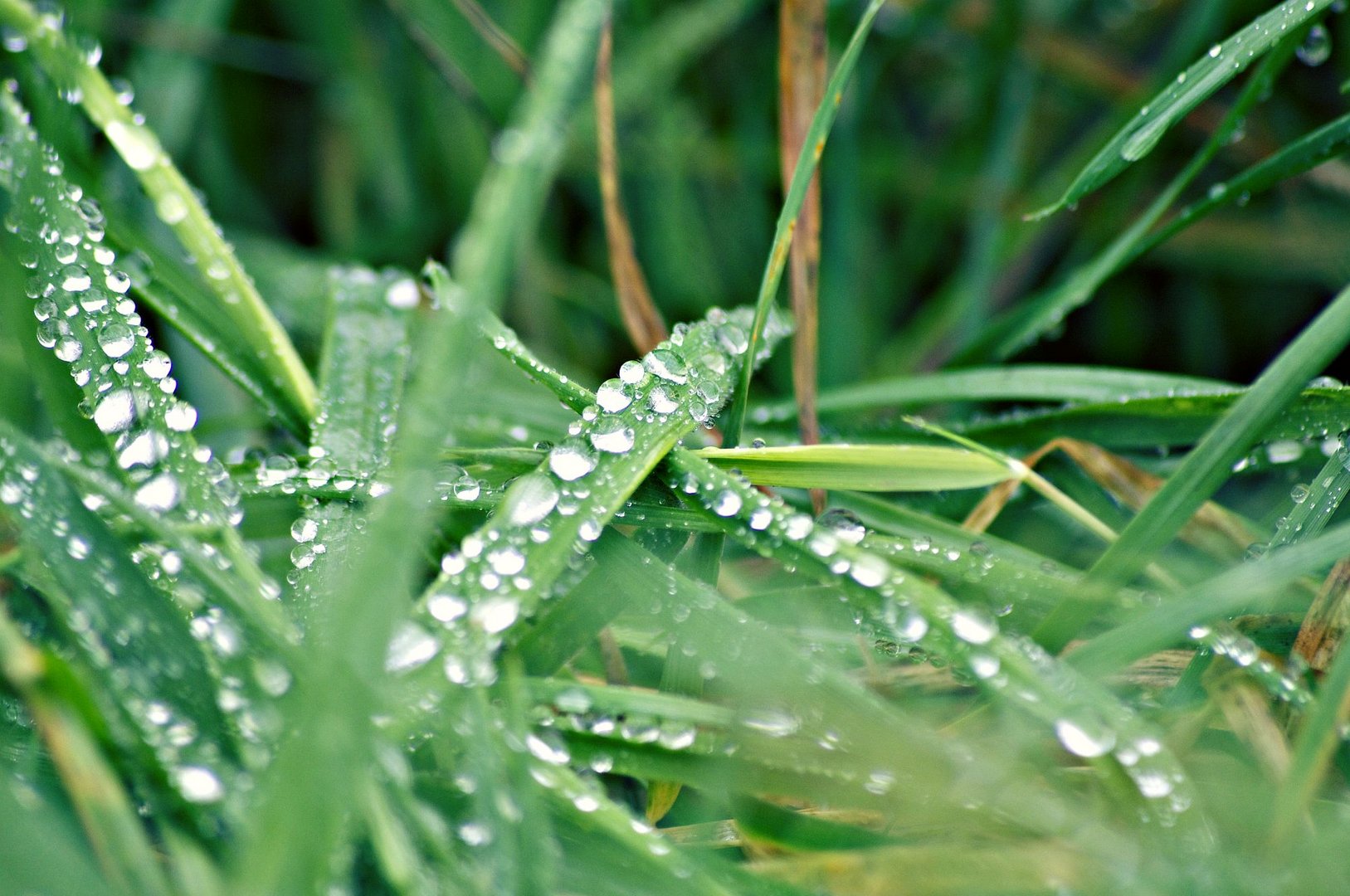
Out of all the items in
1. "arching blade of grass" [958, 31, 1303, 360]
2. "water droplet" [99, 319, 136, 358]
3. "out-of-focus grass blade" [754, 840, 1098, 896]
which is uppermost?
"arching blade of grass" [958, 31, 1303, 360]

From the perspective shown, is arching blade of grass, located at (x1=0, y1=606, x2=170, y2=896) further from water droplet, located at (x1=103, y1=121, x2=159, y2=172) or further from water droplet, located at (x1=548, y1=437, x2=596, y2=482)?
water droplet, located at (x1=103, y1=121, x2=159, y2=172)

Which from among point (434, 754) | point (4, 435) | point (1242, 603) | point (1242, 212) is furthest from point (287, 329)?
point (1242, 212)

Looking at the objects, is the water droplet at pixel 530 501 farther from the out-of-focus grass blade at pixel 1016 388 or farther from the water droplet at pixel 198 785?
the out-of-focus grass blade at pixel 1016 388

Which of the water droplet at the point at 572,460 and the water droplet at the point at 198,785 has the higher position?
the water droplet at the point at 572,460

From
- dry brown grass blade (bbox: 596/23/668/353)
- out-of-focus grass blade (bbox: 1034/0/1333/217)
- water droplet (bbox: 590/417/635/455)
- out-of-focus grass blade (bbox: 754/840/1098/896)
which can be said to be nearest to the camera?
out-of-focus grass blade (bbox: 754/840/1098/896)

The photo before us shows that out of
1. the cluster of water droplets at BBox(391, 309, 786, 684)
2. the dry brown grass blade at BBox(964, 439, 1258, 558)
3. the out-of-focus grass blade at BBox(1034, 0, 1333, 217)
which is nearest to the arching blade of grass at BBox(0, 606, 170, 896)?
the cluster of water droplets at BBox(391, 309, 786, 684)

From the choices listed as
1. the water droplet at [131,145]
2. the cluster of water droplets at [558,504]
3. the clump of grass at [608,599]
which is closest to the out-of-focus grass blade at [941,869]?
the clump of grass at [608,599]

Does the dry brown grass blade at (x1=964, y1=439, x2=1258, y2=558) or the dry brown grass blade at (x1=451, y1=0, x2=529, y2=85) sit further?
the dry brown grass blade at (x1=451, y1=0, x2=529, y2=85)

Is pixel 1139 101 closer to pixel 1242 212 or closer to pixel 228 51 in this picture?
pixel 1242 212
